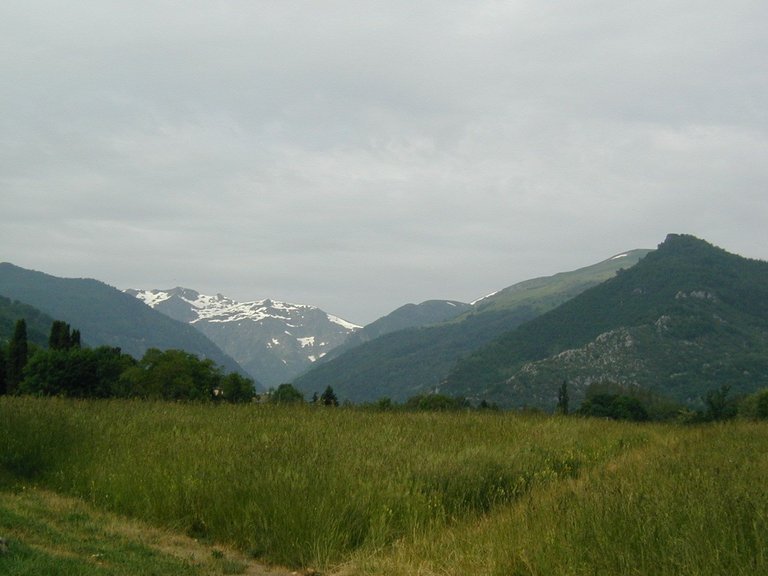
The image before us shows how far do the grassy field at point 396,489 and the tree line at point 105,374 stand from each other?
140 feet

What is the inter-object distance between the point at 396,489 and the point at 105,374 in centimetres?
6710

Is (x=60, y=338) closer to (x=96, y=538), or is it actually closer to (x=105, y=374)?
(x=105, y=374)

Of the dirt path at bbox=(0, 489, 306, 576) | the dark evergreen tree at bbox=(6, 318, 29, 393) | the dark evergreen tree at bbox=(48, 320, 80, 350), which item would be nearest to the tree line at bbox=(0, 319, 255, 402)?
the dark evergreen tree at bbox=(6, 318, 29, 393)

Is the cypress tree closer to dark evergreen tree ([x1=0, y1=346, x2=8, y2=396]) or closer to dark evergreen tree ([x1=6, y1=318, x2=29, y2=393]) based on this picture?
dark evergreen tree ([x1=0, y1=346, x2=8, y2=396])

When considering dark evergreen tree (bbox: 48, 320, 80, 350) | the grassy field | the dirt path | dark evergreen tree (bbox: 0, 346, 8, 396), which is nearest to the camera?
the grassy field

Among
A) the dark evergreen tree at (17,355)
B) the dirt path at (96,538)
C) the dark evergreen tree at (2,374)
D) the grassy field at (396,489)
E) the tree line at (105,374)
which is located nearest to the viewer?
the grassy field at (396,489)

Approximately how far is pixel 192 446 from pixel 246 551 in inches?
139

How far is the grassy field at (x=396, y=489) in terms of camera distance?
6.50m

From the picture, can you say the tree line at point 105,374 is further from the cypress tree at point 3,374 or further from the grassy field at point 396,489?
the grassy field at point 396,489

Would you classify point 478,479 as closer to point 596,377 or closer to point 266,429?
point 266,429

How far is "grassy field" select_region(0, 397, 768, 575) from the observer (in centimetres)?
650

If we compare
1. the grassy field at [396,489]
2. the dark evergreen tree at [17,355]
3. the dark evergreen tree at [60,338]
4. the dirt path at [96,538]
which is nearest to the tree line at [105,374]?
the dark evergreen tree at [17,355]

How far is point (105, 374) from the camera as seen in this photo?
70562 mm

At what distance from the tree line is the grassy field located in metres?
42.5
